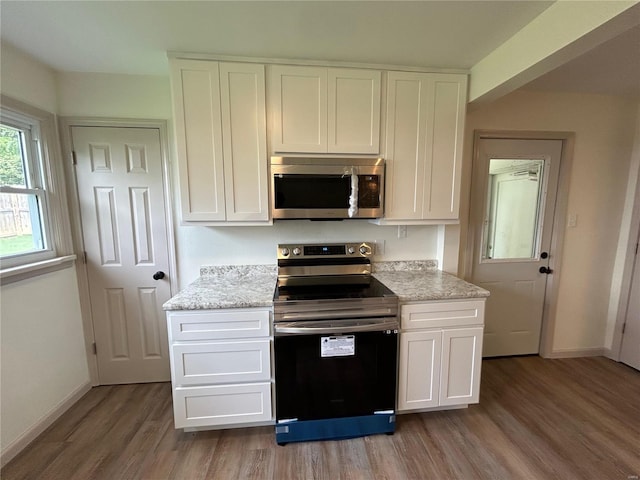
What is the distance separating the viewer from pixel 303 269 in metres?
2.19

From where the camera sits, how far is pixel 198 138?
1803 millimetres

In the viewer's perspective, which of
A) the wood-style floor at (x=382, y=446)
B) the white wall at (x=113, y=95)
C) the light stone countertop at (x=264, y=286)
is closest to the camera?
the wood-style floor at (x=382, y=446)

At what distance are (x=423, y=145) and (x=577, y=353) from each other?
254cm

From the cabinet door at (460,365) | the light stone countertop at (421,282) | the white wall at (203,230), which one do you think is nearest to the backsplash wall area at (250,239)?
the white wall at (203,230)

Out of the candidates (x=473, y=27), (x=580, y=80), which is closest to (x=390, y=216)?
(x=473, y=27)

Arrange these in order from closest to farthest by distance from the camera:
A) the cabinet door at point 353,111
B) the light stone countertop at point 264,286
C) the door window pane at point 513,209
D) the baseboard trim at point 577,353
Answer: the light stone countertop at point 264,286, the cabinet door at point 353,111, the door window pane at point 513,209, the baseboard trim at point 577,353

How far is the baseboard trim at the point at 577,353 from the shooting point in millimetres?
2674

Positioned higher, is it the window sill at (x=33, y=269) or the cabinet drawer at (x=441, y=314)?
the window sill at (x=33, y=269)

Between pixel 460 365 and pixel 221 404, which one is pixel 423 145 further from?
pixel 221 404

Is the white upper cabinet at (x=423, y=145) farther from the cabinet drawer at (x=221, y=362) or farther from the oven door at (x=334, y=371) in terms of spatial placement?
the cabinet drawer at (x=221, y=362)

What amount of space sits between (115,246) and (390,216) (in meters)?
2.07

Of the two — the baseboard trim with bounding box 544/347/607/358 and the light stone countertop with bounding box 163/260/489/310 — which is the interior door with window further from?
the light stone countertop with bounding box 163/260/489/310

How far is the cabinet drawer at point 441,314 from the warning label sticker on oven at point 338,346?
1.12 ft

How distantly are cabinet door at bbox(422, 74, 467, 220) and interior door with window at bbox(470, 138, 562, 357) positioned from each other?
497 millimetres
